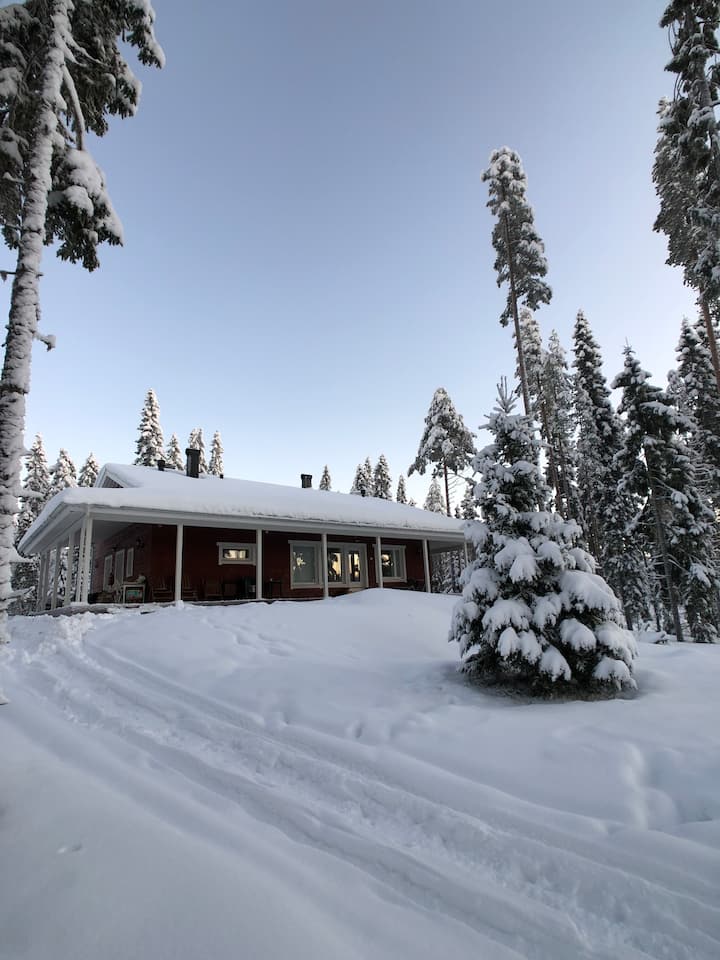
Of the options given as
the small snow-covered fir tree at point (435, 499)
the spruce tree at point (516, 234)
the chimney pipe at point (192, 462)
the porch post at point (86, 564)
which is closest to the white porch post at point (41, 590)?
the porch post at point (86, 564)

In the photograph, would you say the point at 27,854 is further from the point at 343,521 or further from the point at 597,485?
the point at 597,485

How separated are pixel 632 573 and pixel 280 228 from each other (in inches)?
938

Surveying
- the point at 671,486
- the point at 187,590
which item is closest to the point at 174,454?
the point at 187,590

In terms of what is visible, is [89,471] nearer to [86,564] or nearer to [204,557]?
[204,557]

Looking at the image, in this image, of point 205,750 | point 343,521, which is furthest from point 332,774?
point 343,521

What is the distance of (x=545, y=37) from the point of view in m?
12.8

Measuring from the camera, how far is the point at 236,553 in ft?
55.8

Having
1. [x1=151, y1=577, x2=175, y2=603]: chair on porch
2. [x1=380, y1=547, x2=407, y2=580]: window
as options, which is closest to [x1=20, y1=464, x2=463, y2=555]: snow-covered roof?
[x1=380, y1=547, x2=407, y2=580]: window

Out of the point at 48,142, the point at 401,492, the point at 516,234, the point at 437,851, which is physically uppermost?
the point at 516,234

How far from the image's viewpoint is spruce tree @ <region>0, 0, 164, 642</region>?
5578 mm

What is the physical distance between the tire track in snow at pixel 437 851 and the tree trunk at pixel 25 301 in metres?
2.71

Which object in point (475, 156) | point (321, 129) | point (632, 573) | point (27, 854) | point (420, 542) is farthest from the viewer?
point (632, 573)

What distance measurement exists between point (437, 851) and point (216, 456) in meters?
49.3

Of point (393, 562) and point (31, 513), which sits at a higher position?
Answer: point (31, 513)
